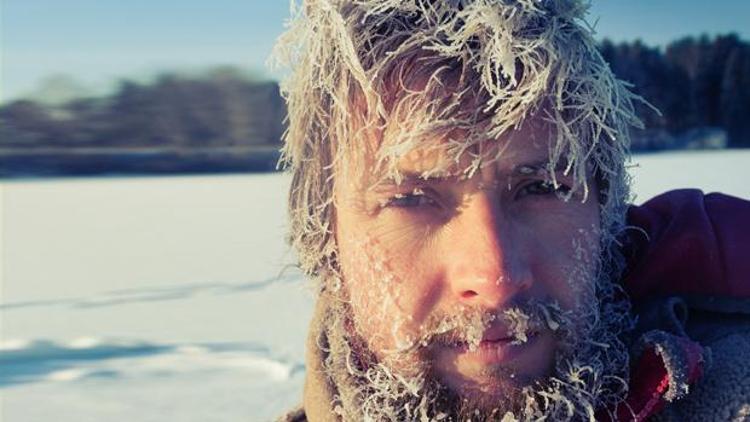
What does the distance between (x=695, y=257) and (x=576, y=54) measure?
12.4 inches

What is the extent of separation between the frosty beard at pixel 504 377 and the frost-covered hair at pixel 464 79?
15 cm

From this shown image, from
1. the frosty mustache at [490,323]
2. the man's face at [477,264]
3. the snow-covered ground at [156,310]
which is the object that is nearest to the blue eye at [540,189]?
the man's face at [477,264]

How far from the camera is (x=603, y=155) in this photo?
91cm

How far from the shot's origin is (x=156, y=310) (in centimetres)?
351

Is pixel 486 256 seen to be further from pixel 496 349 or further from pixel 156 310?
pixel 156 310

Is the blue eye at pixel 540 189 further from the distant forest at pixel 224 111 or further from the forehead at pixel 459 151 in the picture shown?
the distant forest at pixel 224 111

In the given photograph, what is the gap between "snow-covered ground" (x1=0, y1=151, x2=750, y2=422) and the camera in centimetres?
232

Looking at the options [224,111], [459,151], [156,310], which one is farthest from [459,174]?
[224,111]

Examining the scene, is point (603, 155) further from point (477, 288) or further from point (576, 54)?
point (477, 288)

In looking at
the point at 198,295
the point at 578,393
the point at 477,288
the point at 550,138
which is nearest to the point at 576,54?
the point at 550,138

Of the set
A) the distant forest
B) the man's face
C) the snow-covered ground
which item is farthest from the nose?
the distant forest

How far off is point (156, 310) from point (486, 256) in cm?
301

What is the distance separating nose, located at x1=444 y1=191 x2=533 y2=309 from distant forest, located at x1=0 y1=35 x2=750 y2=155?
7623 mm

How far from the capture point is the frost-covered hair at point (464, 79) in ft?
2.64
